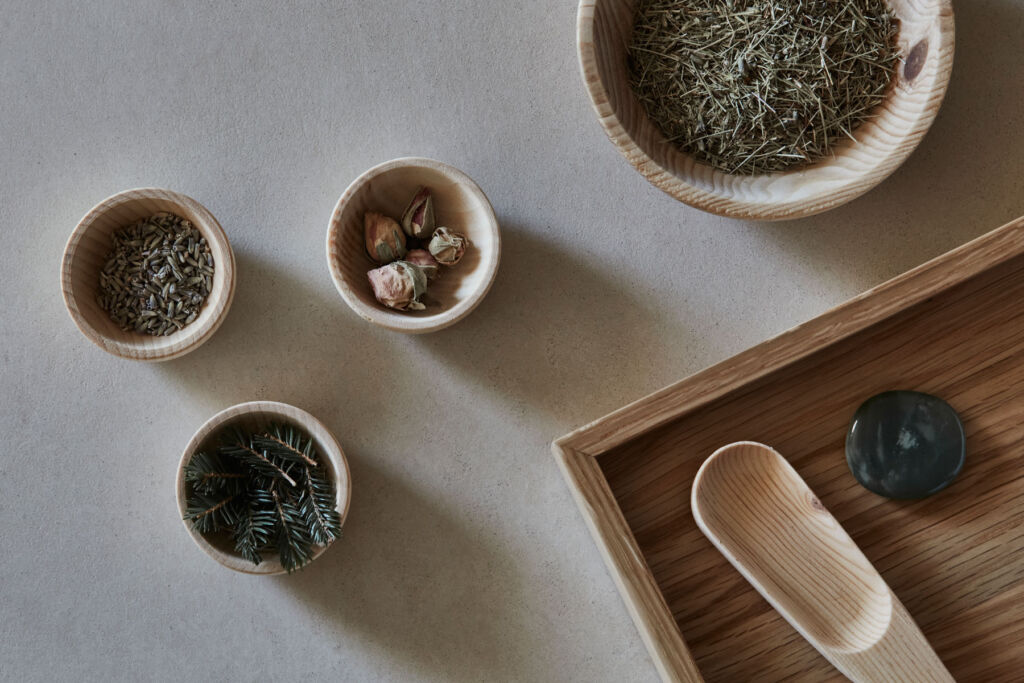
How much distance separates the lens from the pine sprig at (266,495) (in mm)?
831

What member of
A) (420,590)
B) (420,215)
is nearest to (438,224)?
(420,215)

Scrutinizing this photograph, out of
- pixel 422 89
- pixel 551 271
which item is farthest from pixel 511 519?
pixel 422 89

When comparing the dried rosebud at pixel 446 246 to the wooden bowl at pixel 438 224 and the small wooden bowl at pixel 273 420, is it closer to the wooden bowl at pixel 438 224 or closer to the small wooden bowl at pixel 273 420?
the wooden bowl at pixel 438 224

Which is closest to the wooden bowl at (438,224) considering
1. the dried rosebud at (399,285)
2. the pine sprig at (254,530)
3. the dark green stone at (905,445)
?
the dried rosebud at (399,285)

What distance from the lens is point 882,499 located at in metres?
0.87

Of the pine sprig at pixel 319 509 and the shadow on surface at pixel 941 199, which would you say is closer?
the pine sprig at pixel 319 509

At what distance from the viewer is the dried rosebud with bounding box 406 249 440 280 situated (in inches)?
34.4

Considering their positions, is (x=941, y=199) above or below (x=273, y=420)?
below

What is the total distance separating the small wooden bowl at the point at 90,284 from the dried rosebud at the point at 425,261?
19 cm

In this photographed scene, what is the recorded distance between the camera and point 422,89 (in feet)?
3.05

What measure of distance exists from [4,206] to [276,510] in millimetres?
477

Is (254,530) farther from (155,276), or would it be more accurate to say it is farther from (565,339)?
(565,339)

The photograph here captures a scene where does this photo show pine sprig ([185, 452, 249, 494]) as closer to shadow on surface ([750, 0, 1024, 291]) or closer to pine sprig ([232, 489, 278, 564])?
pine sprig ([232, 489, 278, 564])

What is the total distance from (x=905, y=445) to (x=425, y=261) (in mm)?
546
